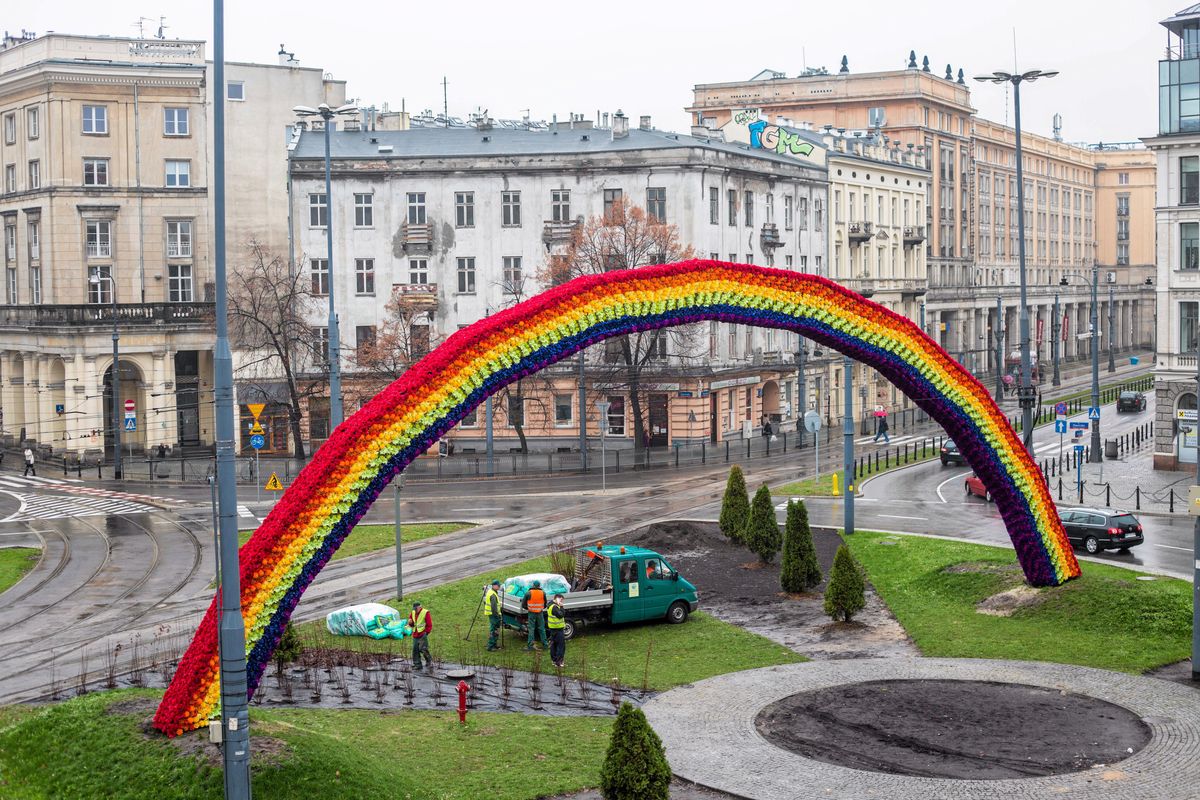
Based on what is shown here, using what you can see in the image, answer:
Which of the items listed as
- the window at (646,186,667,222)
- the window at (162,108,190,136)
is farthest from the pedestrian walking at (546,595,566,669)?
the window at (162,108,190,136)

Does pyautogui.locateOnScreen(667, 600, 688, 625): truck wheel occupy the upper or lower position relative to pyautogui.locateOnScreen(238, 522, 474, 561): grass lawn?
lower

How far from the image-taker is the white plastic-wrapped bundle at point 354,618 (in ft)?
107

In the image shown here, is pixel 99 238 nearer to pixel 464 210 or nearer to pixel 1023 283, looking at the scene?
pixel 464 210

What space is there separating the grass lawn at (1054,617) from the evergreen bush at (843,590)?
1348mm

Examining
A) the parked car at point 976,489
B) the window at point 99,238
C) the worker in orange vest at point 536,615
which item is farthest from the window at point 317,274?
the worker in orange vest at point 536,615

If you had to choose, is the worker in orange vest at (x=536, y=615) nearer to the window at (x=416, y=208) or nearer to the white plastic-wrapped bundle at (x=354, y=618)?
the white plastic-wrapped bundle at (x=354, y=618)

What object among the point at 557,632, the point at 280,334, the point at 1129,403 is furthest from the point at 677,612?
the point at 1129,403

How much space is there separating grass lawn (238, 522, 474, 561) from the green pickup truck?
12.0 metres

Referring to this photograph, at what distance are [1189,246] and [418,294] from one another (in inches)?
1374

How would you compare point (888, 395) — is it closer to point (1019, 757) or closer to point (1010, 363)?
point (1010, 363)

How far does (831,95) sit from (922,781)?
95.9 m

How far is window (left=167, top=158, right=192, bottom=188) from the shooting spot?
263ft

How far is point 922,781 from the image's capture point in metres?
22.1

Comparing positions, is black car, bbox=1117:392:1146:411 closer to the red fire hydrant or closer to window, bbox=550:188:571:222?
window, bbox=550:188:571:222
